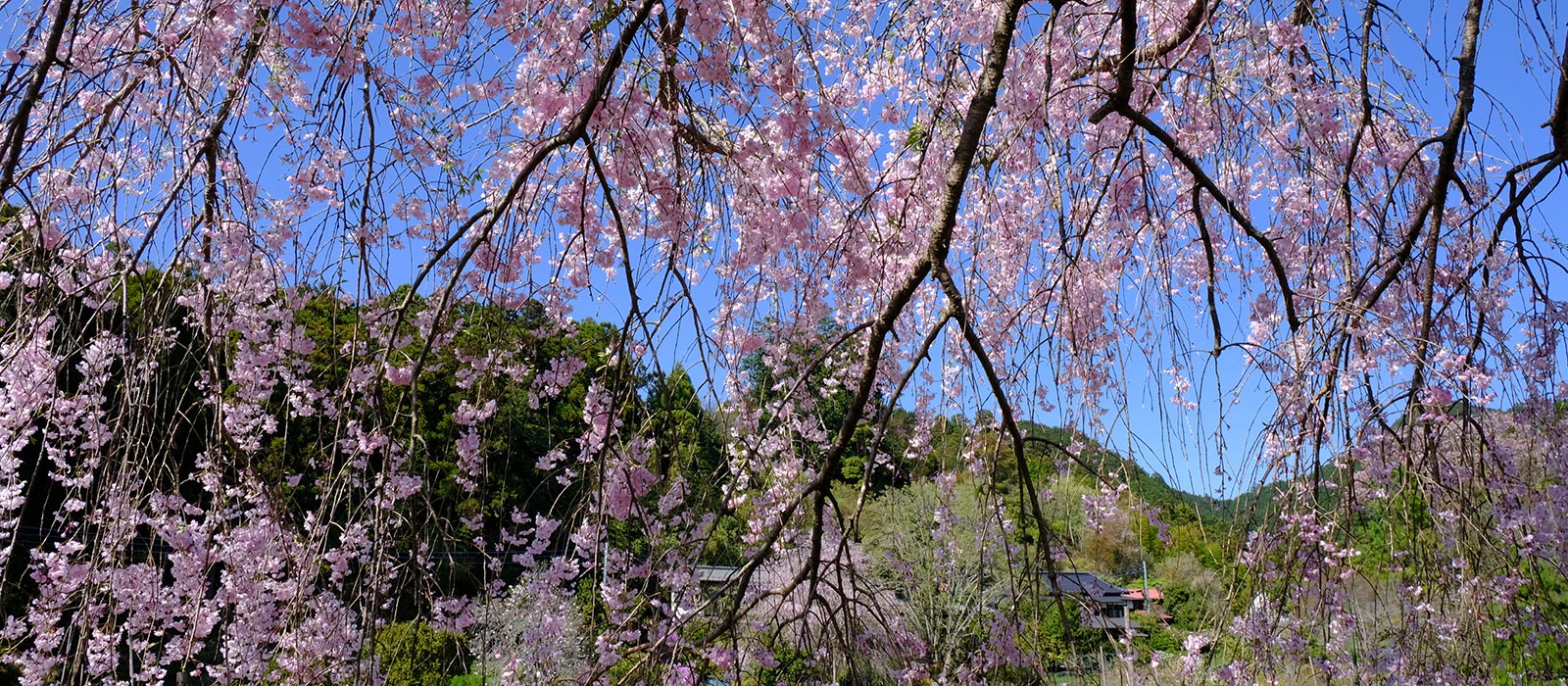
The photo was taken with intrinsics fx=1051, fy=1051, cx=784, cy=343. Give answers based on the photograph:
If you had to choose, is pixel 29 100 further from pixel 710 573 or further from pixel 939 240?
pixel 710 573

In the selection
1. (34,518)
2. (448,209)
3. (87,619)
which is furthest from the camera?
(34,518)

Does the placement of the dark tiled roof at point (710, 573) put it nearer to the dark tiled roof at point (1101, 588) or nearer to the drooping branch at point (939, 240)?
the drooping branch at point (939, 240)

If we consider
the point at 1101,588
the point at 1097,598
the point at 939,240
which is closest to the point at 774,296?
the point at 939,240

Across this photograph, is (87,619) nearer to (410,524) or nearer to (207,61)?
(410,524)

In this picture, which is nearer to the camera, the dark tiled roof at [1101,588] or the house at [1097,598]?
the house at [1097,598]

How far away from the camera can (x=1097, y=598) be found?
185 inches

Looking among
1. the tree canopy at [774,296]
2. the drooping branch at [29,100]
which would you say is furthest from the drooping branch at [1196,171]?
the drooping branch at [29,100]

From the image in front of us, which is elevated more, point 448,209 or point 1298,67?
point 1298,67

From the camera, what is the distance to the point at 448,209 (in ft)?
8.11

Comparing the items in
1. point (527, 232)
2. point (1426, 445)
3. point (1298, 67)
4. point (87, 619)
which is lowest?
point (87, 619)

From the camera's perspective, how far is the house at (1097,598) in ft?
6.19

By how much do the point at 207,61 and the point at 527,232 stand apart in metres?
0.73

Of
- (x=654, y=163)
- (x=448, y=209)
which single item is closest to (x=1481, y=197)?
(x=654, y=163)

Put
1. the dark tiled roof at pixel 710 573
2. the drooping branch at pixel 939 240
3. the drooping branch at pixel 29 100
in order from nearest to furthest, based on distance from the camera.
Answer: the drooping branch at pixel 29 100, the drooping branch at pixel 939 240, the dark tiled roof at pixel 710 573
